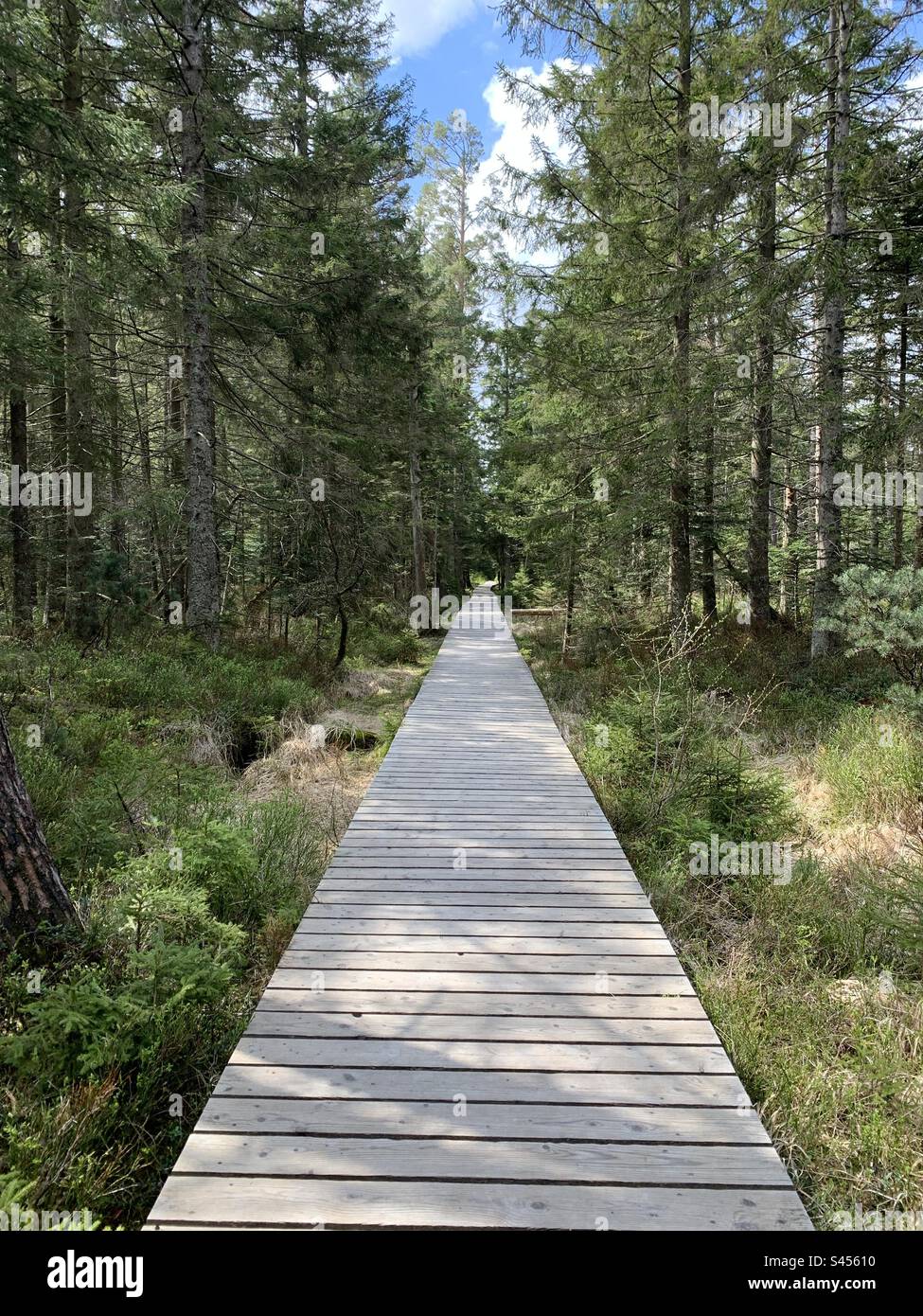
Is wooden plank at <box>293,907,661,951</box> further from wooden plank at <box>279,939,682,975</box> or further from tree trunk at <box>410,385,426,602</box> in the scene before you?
tree trunk at <box>410,385,426,602</box>

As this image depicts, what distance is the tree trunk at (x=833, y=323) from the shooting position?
8.09 meters

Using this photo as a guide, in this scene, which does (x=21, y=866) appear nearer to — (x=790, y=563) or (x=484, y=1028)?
(x=484, y=1028)

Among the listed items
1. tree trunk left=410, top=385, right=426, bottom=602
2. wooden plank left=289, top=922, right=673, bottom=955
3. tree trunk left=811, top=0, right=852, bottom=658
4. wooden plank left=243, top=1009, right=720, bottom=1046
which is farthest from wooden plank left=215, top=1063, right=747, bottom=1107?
tree trunk left=410, top=385, right=426, bottom=602

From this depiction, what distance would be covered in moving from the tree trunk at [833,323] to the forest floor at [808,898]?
5.08 ft

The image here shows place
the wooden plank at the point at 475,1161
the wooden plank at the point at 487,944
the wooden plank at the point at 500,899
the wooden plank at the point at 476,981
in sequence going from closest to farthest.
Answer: the wooden plank at the point at 475,1161 → the wooden plank at the point at 476,981 → the wooden plank at the point at 487,944 → the wooden plank at the point at 500,899

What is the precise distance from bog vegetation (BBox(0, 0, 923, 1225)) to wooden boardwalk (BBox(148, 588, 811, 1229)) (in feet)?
0.99

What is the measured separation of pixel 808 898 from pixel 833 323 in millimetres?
8554

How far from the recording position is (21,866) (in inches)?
109

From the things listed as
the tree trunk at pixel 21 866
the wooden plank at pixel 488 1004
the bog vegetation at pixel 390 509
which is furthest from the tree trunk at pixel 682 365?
the tree trunk at pixel 21 866

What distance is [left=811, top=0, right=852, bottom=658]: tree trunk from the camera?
809 cm

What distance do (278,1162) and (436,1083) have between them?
61cm

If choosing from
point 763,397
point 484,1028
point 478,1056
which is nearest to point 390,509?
point 763,397

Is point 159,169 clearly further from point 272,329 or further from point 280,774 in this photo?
point 280,774

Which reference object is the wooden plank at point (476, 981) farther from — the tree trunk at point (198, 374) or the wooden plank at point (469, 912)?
the tree trunk at point (198, 374)
